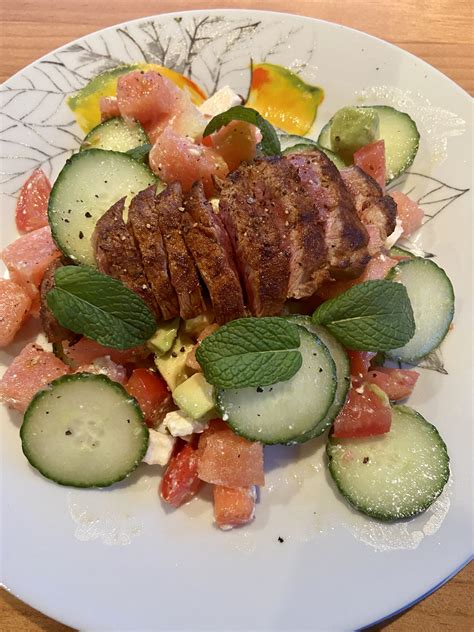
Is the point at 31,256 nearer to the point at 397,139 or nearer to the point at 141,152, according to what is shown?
the point at 141,152

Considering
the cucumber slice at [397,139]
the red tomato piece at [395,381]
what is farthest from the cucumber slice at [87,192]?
the red tomato piece at [395,381]

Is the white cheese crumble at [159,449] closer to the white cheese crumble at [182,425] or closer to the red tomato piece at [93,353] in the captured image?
the white cheese crumble at [182,425]

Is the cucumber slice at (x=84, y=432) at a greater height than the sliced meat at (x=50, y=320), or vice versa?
the sliced meat at (x=50, y=320)

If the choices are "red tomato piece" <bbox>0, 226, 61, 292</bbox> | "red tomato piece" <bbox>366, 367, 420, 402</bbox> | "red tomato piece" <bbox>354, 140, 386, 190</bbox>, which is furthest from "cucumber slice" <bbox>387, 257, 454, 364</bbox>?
"red tomato piece" <bbox>0, 226, 61, 292</bbox>

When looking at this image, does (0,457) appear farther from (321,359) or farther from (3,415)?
(321,359)

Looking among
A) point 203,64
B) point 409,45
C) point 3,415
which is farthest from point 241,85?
Answer: point 3,415

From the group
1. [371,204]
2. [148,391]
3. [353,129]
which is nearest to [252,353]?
[148,391]

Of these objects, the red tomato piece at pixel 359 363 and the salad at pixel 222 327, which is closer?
the salad at pixel 222 327
